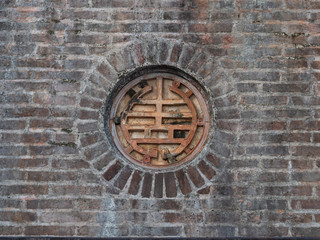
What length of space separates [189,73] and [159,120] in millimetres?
459

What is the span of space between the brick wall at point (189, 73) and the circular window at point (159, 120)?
11cm

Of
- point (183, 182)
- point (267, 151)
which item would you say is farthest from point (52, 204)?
point (267, 151)

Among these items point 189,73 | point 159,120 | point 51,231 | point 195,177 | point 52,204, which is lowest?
point 51,231

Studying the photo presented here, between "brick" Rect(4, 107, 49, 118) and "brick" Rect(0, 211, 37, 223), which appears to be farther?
"brick" Rect(4, 107, 49, 118)

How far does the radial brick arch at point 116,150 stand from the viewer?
2619 mm

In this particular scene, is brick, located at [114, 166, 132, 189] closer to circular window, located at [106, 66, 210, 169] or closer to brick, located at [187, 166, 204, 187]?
circular window, located at [106, 66, 210, 169]

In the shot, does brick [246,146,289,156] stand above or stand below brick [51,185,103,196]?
above

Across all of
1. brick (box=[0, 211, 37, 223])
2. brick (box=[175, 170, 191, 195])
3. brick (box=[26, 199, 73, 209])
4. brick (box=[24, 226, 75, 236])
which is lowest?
brick (box=[24, 226, 75, 236])

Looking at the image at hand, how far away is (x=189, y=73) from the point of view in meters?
2.72

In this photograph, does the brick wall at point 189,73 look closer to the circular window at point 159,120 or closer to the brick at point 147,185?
the brick at point 147,185

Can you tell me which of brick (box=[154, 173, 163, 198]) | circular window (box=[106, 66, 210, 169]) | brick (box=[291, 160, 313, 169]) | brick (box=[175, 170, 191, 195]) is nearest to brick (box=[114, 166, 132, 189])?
circular window (box=[106, 66, 210, 169])

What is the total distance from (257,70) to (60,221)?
6.54 feet

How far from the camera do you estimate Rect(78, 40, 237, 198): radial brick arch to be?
2619mm

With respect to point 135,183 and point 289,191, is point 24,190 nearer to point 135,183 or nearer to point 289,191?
point 135,183
